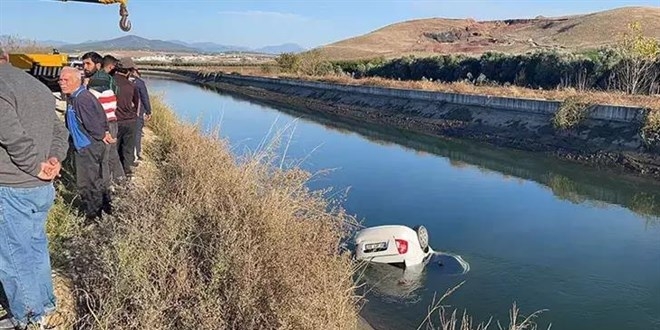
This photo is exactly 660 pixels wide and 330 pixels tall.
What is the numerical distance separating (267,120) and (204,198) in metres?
24.5

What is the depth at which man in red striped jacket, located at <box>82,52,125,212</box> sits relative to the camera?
639cm

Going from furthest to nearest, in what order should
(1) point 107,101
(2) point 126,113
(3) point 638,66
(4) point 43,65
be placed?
(3) point 638,66
(4) point 43,65
(2) point 126,113
(1) point 107,101

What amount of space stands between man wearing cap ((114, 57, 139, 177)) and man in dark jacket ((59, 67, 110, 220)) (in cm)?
158

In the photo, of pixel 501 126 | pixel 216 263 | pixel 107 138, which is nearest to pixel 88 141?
pixel 107 138

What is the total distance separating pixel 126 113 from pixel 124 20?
326 cm

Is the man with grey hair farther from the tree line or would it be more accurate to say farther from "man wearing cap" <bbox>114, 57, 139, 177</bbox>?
the tree line

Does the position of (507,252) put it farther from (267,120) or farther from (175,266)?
(267,120)

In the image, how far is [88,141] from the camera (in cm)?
598

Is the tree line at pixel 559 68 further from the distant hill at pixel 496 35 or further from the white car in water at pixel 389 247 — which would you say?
the distant hill at pixel 496 35

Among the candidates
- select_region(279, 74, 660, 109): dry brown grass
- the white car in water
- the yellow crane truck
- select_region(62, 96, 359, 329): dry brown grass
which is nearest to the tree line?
select_region(279, 74, 660, 109): dry brown grass

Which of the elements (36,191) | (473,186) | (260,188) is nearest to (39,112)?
(36,191)

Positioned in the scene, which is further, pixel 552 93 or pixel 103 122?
pixel 552 93

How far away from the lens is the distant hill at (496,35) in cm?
7519

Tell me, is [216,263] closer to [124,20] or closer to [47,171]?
[47,171]
